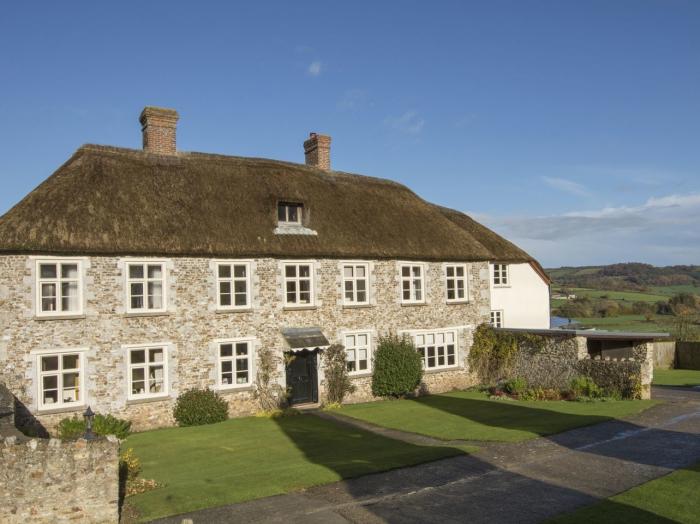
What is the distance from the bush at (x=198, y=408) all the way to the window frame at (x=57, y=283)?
4.42 m

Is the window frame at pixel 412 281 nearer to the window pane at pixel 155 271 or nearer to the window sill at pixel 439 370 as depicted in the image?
the window sill at pixel 439 370

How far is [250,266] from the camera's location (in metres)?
22.0

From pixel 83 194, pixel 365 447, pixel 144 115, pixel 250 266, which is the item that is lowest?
pixel 365 447

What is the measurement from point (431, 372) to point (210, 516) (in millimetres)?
16727

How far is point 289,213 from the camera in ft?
79.7

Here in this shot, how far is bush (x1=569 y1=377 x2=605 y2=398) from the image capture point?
22625 millimetres

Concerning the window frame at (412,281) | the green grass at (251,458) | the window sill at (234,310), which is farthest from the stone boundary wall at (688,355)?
the window sill at (234,310)

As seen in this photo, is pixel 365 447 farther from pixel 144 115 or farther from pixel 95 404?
pixel 144 115

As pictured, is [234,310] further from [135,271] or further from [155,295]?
[135,271]

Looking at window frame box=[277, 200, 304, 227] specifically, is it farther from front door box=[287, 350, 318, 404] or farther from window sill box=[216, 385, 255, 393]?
window sill box=[216, 385, 255, 393]

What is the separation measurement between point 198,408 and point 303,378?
4611 mm

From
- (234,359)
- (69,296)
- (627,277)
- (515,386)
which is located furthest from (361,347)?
(627,277)

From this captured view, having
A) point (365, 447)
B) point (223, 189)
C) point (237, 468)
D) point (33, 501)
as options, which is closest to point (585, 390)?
point (365, 447)

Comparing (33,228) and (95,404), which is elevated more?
(33,228)
